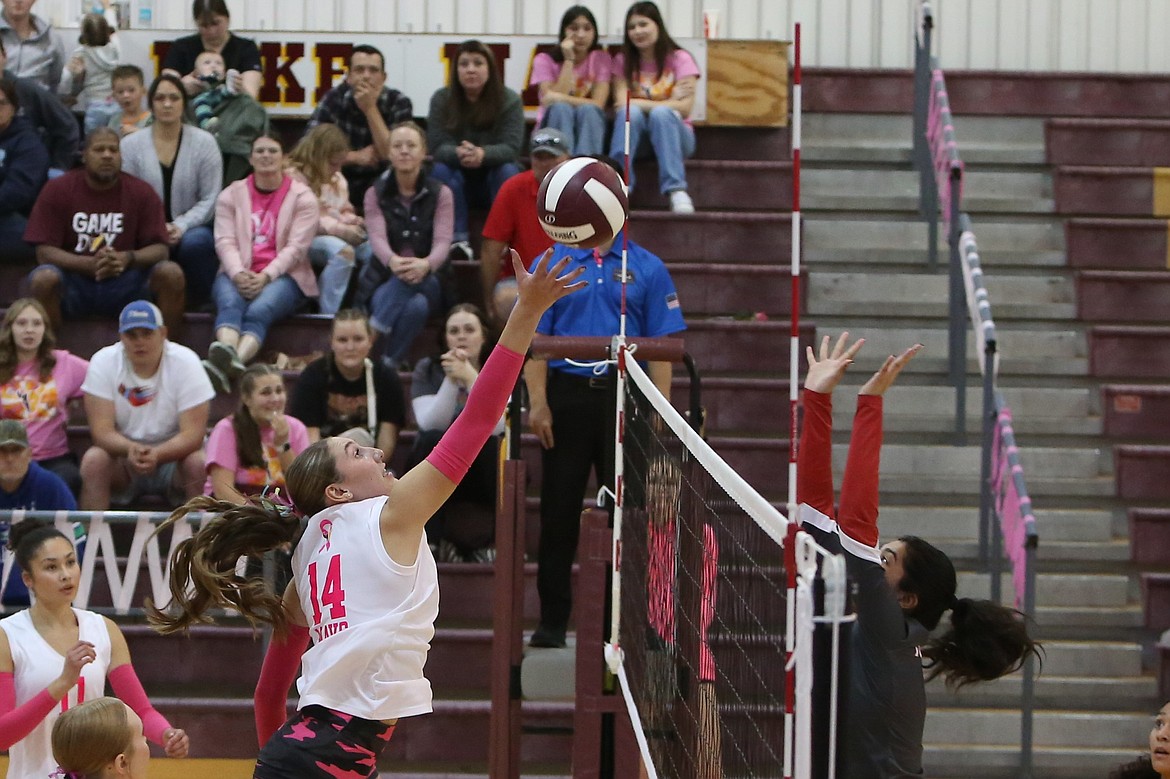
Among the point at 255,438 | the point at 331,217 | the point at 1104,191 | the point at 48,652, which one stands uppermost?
the point at 1104,191

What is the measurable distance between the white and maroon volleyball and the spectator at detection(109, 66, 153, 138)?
17.5ft

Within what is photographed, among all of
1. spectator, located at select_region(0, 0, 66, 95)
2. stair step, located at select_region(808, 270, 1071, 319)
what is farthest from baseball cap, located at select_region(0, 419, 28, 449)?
stair step, located at select_region(808, 270, 1071, 319)

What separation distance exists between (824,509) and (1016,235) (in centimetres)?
645

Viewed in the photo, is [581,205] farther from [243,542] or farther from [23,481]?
[23,481]

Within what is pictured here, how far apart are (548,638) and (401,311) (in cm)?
239

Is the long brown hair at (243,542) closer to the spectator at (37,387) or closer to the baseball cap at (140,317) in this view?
the baseball cap at (140,317)

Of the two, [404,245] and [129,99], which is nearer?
[404,245]

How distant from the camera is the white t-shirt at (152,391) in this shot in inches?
317

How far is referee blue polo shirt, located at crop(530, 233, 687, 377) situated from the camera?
23.7 feet

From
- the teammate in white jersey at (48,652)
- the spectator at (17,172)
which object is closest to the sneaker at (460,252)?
the spectator at (17,172)

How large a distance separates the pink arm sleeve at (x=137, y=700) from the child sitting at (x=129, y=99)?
475 cm

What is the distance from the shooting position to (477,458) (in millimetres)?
7852

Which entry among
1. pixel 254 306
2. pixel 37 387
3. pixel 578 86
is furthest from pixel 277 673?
pixel 578 86

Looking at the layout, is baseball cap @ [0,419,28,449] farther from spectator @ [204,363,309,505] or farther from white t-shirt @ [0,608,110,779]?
white t-shirt @ [0,608,110,779]
